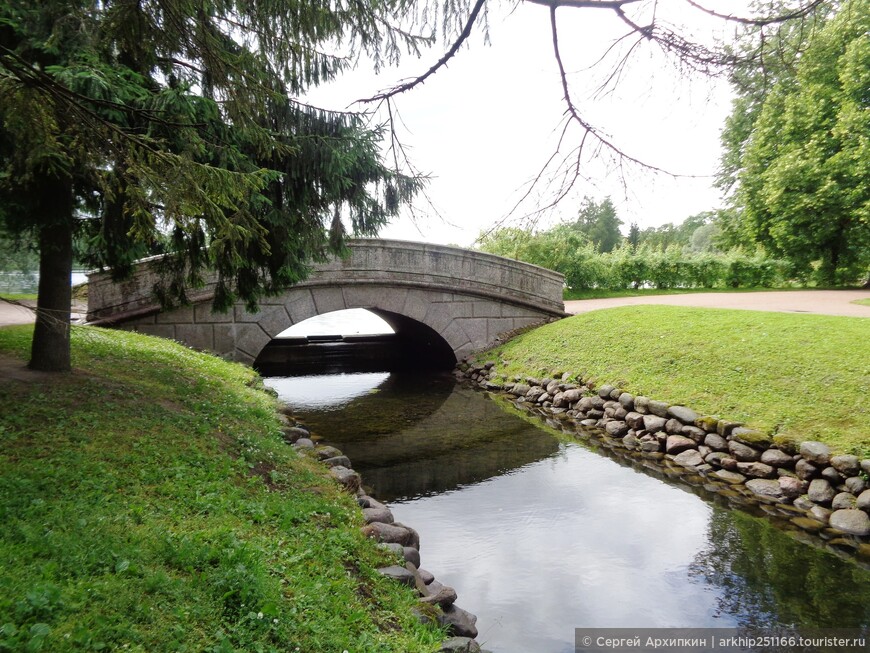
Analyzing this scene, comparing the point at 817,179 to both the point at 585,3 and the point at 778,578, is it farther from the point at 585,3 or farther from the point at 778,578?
the point at 585,3

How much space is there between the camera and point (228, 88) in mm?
3881

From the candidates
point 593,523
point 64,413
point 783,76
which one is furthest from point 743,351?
point 64,413

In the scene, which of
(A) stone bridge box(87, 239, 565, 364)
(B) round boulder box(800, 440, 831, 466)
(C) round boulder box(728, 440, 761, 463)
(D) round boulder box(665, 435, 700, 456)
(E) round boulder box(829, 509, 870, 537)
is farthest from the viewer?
(A) stone bridge box(87, 239, 565, 364)

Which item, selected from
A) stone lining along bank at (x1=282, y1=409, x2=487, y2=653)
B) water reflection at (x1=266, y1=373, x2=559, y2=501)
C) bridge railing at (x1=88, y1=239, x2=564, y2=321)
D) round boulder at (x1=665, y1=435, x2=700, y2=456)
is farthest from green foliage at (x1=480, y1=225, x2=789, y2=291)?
stone lining along bank at (x1=282, y1=409, x2=487, y2=653)

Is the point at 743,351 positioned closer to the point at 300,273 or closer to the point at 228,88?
the point at 300,273

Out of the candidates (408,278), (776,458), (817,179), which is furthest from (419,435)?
(817,179)

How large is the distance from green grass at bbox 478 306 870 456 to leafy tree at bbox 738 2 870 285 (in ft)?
25.1

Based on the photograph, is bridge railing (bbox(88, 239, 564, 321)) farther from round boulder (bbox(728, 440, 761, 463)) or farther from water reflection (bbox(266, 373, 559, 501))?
round boulder (bbox(728, 440, 761, 463))

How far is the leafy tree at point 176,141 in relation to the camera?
376 cm

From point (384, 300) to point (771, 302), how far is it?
9.88m

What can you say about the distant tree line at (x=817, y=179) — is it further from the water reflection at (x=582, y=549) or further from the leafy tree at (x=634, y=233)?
the water reflection at (x=582, y=549)

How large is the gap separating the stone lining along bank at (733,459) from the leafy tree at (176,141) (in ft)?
16.6

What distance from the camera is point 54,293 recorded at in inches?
248

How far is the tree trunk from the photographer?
20.2 feet
